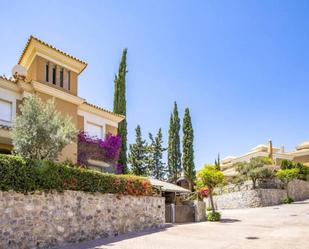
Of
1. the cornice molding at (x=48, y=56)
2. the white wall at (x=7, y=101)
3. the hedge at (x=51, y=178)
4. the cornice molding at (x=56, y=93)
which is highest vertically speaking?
the cornice molding at (x=48, y=56)

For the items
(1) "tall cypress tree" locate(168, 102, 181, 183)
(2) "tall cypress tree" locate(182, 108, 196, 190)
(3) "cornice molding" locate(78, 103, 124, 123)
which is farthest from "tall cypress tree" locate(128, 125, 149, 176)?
(3) "cornice molding" locate(78, 103, 124, 123)

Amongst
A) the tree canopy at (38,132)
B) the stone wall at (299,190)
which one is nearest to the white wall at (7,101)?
the tree canopy at (38,132)

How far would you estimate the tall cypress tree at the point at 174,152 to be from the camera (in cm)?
3894

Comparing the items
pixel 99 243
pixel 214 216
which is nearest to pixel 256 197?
pixel 214 216

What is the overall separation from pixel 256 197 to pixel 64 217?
22.5 metres

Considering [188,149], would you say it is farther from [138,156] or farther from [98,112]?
[98,112]

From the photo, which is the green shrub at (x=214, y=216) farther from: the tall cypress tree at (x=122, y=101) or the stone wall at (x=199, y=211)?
the tall cypress tree at (x=122, y=101)

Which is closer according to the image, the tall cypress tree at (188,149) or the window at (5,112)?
the window at (5,112)

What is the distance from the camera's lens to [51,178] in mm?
12953

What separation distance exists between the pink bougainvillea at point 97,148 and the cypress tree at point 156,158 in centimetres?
2250

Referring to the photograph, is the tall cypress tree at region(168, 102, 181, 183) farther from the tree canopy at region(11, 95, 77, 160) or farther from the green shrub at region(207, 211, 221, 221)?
the tree canopy at region(11, 95, 77, 160)

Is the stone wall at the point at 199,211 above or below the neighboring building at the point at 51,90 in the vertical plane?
below

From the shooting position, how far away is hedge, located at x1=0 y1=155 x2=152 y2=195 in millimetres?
11414

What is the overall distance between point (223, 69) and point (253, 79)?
8.15ft
